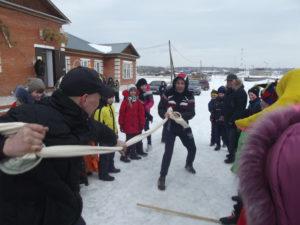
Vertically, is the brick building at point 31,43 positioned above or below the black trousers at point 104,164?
above

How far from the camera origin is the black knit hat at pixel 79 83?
2.02 meters

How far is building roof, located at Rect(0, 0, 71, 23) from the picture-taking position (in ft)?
47.6

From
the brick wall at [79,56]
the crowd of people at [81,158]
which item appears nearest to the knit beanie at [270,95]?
the crowd of people at [81,158]

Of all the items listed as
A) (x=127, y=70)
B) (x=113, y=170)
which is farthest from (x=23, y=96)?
(x=127, y=70)

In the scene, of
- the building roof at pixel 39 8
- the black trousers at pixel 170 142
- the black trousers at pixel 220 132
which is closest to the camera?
the black trousers at pixel 170 142

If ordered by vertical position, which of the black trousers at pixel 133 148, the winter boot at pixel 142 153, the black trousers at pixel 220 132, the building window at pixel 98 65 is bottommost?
the winter boot at pixel 142 153

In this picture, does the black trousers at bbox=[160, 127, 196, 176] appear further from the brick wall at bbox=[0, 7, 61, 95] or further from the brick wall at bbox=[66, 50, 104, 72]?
the brick wall at bbox=[66, 50, 104, 72]

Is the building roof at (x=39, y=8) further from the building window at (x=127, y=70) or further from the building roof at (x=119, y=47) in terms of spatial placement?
the building window at (x=127, y=70)

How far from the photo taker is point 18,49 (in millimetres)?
15125

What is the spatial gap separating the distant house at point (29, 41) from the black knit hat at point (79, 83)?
13462mm

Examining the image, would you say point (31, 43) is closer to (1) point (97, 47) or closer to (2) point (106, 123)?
(1) point (97, 47)

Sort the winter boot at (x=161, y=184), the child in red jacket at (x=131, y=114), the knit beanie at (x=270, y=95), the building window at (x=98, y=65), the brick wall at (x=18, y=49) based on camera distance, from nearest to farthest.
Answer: the knit beanie at (x=270, y=95)
the winter boot at (x=161, y=184)
the child in red jacket at (x=131, y=114)
the brick wall at (x=18, y=49)
the building window at (x=98, y=65)

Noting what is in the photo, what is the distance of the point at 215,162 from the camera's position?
6559 mm

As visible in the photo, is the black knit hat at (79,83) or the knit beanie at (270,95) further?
the knit beanie at (270,95)
